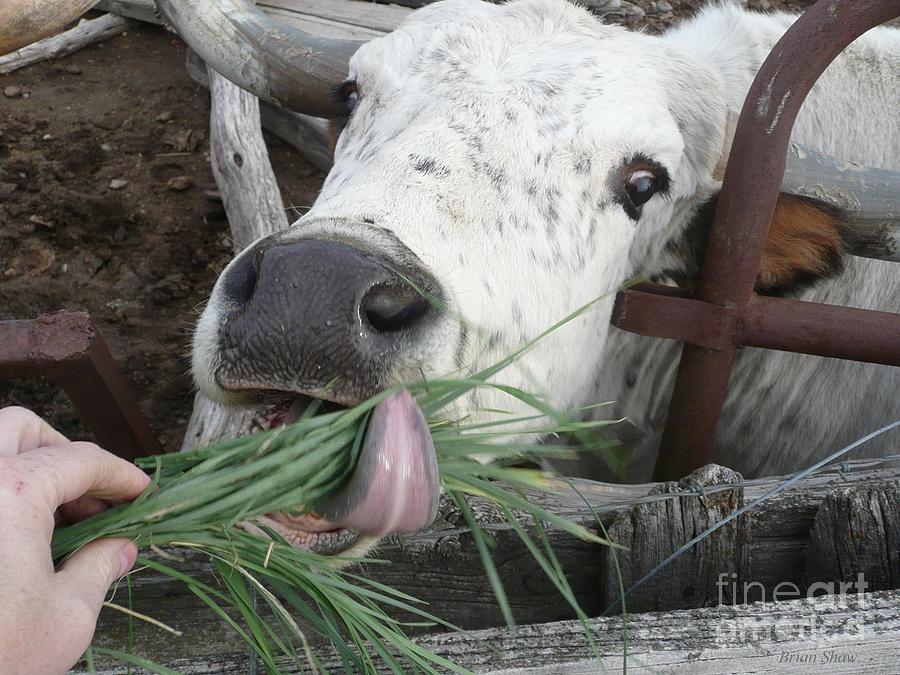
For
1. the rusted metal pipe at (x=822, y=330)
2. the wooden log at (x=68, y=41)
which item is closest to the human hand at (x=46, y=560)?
the rusted metal pipe at (x=822, y=330)

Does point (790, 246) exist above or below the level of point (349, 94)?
below

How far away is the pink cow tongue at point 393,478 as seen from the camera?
122cm

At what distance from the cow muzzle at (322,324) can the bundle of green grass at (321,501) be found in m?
0.14

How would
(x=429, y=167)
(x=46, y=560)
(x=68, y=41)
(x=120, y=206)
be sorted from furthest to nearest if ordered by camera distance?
(x=68, y=41) < (x=120, y=206) < (x=429, y=167) < (x=46, y=560)

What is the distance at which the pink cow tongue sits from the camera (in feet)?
4.00

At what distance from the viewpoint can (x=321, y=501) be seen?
1.33m

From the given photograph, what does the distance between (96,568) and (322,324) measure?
54 cm

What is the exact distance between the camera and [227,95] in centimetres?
452

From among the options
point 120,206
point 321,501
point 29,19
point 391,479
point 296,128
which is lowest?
point 120,206

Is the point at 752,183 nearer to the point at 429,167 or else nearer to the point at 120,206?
the point at 429,167

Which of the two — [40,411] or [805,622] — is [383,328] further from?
[40,411]

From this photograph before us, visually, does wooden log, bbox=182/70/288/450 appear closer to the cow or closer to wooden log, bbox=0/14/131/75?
the cow

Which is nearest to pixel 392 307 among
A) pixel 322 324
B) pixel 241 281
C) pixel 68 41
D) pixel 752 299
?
pixel 322 324

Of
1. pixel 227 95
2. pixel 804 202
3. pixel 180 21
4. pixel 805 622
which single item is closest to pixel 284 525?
pixel 805 622
